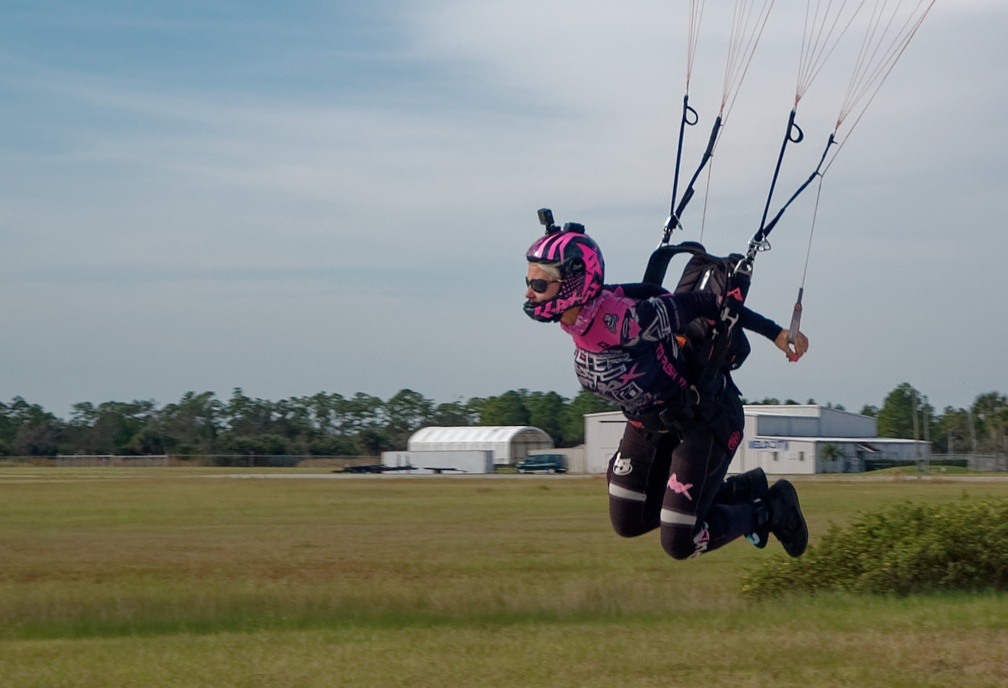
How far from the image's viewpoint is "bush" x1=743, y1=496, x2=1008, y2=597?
15.3 m

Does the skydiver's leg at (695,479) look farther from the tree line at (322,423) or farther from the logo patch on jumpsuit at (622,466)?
the tree line at (322,423)

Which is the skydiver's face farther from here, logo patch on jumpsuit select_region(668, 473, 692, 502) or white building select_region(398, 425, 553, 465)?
white building select_region(398, 425, 553, 465)

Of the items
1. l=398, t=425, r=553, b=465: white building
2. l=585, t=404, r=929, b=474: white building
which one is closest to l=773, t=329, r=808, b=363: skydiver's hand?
l=585, t=404, r=929, b=474: white building

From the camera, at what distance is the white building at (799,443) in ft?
250

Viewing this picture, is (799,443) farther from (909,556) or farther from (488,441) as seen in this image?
(909,556)

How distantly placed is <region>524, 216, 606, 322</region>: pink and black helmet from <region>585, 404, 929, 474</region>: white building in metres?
64.9

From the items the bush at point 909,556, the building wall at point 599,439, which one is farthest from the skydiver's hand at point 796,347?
the building wall at point 599,439

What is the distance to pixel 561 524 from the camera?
3631 cm

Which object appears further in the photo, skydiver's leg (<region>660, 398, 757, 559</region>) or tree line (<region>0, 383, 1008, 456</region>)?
tree line (<region>0, 383, 1008, 456</region>)

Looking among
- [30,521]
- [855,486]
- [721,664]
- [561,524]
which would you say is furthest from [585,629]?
[855,486]

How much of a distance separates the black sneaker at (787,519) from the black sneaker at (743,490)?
72 millimetres

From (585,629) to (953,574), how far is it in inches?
190

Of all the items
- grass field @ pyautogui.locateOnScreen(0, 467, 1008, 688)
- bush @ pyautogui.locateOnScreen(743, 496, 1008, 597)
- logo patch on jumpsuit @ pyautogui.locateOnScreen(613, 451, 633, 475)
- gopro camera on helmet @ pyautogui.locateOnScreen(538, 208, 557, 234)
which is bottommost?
grass field @ pyautogui.locateOnScreen(0, 467, 1008, 688)

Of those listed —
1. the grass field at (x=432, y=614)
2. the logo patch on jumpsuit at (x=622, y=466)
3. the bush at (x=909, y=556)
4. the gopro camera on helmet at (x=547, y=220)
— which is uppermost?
the gopro camera on helmet at (x=547, y=220)
